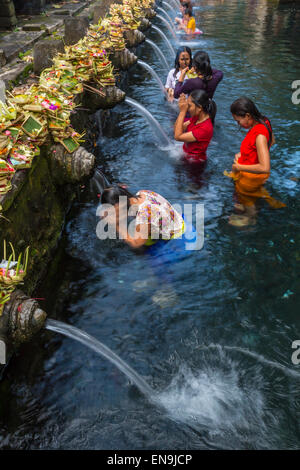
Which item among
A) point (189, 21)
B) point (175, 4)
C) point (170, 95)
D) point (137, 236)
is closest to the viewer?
point (137, 236)

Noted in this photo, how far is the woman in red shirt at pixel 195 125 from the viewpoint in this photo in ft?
17.0

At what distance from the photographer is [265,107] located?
8.86 m

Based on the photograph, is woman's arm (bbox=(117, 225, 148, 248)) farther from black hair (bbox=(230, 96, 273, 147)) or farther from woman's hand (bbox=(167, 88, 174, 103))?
woman's hand (bbox=(167, 88, 174, 103))

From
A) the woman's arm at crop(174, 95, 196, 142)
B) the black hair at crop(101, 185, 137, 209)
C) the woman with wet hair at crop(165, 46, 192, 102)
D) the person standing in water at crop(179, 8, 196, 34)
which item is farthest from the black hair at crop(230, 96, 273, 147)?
the person standing in water at crop(179, 8, 196, 34)

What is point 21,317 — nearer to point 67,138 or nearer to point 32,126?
point 32,126

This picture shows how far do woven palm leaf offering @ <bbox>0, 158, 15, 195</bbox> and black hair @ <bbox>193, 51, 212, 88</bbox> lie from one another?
165 inches

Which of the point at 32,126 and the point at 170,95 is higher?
the point at 32,126

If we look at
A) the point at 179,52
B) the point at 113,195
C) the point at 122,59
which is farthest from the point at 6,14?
the point at 113,195

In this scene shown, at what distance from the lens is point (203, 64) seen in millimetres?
6250

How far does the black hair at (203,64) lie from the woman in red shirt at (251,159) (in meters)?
1.93

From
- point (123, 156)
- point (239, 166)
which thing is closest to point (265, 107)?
point (123, 156)

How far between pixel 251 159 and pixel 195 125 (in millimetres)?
1097

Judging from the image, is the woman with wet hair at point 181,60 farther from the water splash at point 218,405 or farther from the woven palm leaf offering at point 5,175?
the water splash at point 218,405
